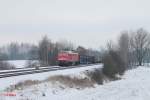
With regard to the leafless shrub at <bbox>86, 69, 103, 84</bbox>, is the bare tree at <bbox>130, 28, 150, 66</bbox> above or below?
above

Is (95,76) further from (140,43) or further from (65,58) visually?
(140,43)

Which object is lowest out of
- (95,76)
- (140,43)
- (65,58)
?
(95,76)

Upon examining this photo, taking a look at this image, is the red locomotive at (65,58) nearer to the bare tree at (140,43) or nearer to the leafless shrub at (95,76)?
the leafless shrub at (95,76)

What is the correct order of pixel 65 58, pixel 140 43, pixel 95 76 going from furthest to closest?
pixel 140 43 < pixel 65 58 < pixel 95 76

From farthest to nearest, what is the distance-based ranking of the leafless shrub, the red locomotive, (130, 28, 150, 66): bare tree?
(130, 28, 150, 66): bare tree
the red locomotive
the leafless shrub

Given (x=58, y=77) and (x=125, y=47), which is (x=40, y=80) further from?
(x=125, y=47)

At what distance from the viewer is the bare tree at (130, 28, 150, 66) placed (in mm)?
128500

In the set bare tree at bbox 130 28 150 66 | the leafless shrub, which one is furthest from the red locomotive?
bare tree at bbox 130 28 150 66

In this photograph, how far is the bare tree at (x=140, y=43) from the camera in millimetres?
128500

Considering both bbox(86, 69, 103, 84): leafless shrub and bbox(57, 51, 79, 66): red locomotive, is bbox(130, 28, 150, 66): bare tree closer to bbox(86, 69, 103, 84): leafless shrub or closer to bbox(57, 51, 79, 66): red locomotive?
bbox(57, 51, 79, 66): red locomotive

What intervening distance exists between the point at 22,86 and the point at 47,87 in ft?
8.26

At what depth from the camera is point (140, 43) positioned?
131 metres

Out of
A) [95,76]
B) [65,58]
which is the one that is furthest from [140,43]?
[95,76]

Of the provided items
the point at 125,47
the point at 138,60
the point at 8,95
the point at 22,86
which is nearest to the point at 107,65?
the point at 22,86
